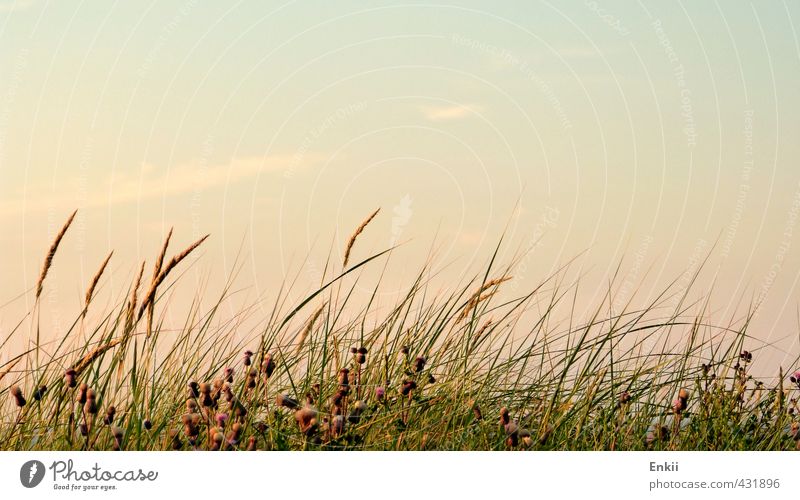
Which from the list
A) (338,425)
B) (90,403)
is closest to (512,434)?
(338,425)

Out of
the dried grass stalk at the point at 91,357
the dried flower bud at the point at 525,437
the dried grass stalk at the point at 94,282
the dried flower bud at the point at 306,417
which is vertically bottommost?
the dried flower bud at the point at 525,437

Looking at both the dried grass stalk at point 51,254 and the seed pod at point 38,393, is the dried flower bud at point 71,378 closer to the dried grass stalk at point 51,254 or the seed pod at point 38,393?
the seed pod at point 38,393

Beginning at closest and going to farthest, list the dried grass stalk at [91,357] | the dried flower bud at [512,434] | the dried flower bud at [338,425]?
the dried flower bud at [338,425]
the dried flower bud at [512,434]
the dried grass stalk at [91,357]

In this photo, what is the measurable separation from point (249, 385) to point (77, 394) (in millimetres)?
647

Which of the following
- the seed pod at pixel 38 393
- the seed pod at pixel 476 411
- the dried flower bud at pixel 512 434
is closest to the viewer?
the dried flower bud at pixel 512 434

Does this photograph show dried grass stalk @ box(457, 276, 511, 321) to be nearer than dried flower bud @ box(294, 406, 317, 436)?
No

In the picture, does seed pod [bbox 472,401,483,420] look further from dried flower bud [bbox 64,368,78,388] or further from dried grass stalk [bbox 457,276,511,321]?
dried flower bud [bbox 64,368,78,388]

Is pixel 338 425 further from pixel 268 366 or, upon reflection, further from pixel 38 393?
pixel 38 393

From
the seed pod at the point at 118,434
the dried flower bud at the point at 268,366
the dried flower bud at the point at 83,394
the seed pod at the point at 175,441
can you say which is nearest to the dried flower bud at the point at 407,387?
the dried flower bud at the point at 268,366

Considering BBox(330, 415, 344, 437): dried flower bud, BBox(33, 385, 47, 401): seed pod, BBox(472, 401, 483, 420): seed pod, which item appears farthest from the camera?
BBox(472, 401, 483, 420): seed pod

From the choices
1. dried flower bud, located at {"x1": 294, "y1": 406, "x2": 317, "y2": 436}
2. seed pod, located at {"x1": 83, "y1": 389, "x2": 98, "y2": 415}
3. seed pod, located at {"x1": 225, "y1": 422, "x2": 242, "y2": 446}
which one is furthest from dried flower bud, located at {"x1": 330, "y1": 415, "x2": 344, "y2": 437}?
seed pod, located at {"x1": 83, "y1": 389, "x2": 98, "y2": 415}
